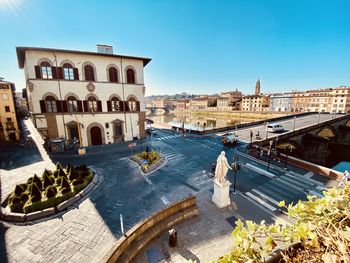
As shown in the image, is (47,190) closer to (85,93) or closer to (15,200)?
(15,200)

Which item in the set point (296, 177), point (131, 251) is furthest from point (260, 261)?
point (296, 177)

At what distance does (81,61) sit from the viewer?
18.3 m

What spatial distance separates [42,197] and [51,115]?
11803 mm

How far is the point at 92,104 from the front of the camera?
19.6m

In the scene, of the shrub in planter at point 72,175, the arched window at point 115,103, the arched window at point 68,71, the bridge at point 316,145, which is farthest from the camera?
the bridge at point 316,145

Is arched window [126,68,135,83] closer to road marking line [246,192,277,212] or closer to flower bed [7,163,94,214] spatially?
flower bed [7,163,94,214]

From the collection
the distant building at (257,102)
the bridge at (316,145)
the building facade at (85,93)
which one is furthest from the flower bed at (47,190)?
the distant building at (257,102)

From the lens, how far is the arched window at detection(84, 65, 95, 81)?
Answer: 1870 cm

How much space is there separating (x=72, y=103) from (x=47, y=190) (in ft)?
40.3

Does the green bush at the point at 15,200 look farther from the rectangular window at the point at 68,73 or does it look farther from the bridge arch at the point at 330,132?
the bridge arch at the point at 330,132

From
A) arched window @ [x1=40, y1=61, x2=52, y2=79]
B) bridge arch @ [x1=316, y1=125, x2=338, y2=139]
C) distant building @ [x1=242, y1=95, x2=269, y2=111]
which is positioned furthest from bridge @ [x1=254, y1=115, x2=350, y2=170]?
distant building @ [x1=242, y1=95, x2=269, y2=111]

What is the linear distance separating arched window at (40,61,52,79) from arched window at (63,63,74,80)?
1.34 m

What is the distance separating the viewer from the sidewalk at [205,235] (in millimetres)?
6227

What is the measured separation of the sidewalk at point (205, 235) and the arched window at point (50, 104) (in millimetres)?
18259
